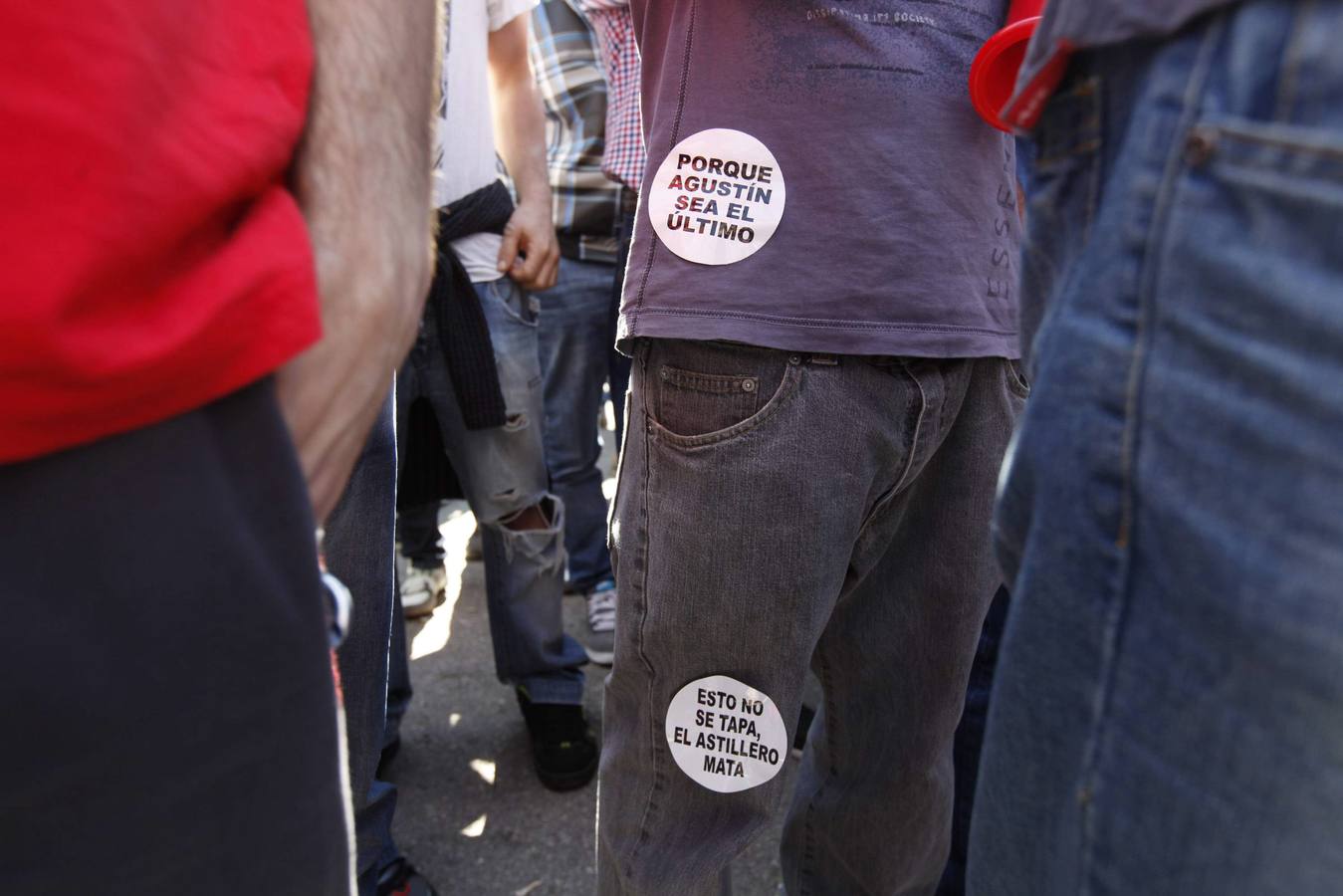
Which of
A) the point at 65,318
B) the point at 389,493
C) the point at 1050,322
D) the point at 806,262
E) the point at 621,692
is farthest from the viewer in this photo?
the point at 389,493

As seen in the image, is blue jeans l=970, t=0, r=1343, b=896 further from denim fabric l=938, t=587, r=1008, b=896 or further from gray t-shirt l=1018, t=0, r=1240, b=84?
denim fabric l=938, t=587, r=1008, b=896

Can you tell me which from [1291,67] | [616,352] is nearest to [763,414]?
[1291,67]

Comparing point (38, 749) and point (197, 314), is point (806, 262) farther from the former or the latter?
point (38, 749)

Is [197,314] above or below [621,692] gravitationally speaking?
above

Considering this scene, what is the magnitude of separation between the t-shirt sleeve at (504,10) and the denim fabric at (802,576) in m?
1.32

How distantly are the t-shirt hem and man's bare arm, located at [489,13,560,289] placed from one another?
3.49ft

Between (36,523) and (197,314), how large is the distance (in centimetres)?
14

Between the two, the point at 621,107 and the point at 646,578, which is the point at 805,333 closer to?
the point at 646,578

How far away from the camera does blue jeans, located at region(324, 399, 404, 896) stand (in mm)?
1487

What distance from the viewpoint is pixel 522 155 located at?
2.28m

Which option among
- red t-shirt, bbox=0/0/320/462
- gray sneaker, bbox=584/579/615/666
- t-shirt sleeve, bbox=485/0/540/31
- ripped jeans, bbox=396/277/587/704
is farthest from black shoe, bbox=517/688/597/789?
red t-shirt, bbox=0/0/320/462

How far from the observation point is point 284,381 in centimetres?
59

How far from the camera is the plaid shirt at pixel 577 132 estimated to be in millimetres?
2986

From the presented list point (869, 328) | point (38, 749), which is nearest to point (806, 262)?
point (869, 328)
